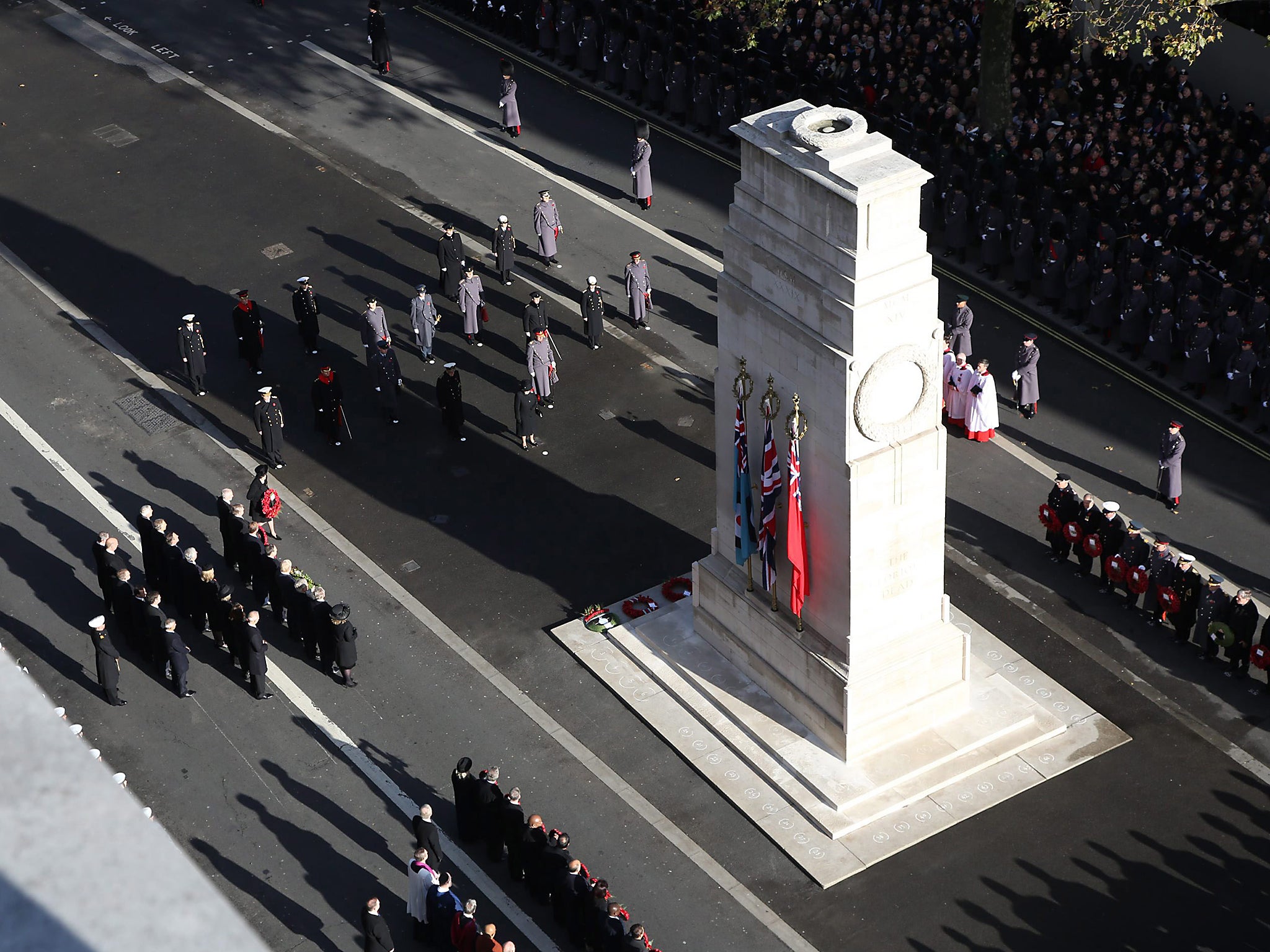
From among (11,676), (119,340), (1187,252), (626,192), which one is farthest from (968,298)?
(11,676)

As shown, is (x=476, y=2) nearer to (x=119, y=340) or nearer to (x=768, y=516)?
(x=119, y=340)

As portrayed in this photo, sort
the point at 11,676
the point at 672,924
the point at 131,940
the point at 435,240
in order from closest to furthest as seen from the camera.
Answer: the point at 131,940 < the point at 11,676 < the point at 672,924 < the point at 435,240

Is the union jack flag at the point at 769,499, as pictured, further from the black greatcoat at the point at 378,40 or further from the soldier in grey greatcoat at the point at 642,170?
the black greatcoat at the point at 378,40

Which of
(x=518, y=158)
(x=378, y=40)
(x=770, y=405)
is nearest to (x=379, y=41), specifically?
(x=378, y=40)

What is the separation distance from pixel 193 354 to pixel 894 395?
15.1 m

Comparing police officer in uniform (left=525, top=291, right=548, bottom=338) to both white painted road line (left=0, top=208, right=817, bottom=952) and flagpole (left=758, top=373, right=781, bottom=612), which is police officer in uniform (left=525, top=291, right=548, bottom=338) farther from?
flagpole (left=758, top=373, right=781, bottom=612)

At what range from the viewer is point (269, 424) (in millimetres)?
29219

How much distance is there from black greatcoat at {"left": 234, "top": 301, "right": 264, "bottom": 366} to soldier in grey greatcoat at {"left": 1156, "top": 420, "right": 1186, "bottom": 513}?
1625 centimetres

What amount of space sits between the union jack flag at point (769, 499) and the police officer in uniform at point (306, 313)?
504 inches

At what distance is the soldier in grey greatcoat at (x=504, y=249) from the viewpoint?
34.3m

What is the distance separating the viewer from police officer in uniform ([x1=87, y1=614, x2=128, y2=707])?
24.3 m

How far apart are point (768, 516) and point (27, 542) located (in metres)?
12.9

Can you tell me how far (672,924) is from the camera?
834 inches

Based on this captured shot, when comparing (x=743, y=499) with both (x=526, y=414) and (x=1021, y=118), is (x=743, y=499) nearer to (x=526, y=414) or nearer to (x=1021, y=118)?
(x=526, y=414)
